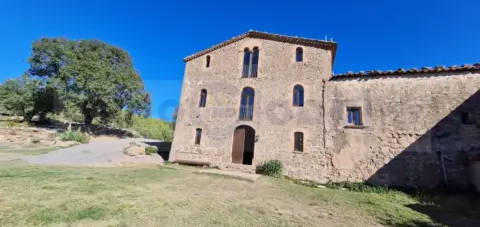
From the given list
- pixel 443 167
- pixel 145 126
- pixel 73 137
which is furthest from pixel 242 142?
pixel 145 126

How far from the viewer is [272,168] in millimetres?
12469

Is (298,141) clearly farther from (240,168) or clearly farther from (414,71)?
(414,71)

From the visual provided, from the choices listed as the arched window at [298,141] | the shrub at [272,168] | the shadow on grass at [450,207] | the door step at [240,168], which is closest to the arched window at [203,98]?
the door step at [240,168]

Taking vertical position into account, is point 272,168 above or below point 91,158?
→ above

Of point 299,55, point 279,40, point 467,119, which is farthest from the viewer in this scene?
point 279,40

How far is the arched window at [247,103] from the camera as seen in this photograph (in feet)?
47.7

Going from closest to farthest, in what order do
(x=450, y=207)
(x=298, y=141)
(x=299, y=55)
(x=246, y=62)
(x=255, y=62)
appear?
1. (x=450, y=207)
2. (x=298, y=141)
3. (x=299, y=55)
4. (x=255, y=62)
5. (x=246, y=62)

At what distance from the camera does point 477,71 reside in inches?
420

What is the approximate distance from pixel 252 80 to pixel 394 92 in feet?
27.9

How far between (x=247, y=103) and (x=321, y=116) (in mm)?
4979

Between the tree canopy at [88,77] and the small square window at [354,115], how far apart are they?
24.6m

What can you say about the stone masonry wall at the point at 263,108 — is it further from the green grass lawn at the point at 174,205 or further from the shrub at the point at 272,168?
the green grass lawn at the point at 174,205

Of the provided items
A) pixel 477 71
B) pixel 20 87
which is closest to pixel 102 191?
pixel 477 71

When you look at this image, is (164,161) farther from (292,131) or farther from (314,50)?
(314,50)
